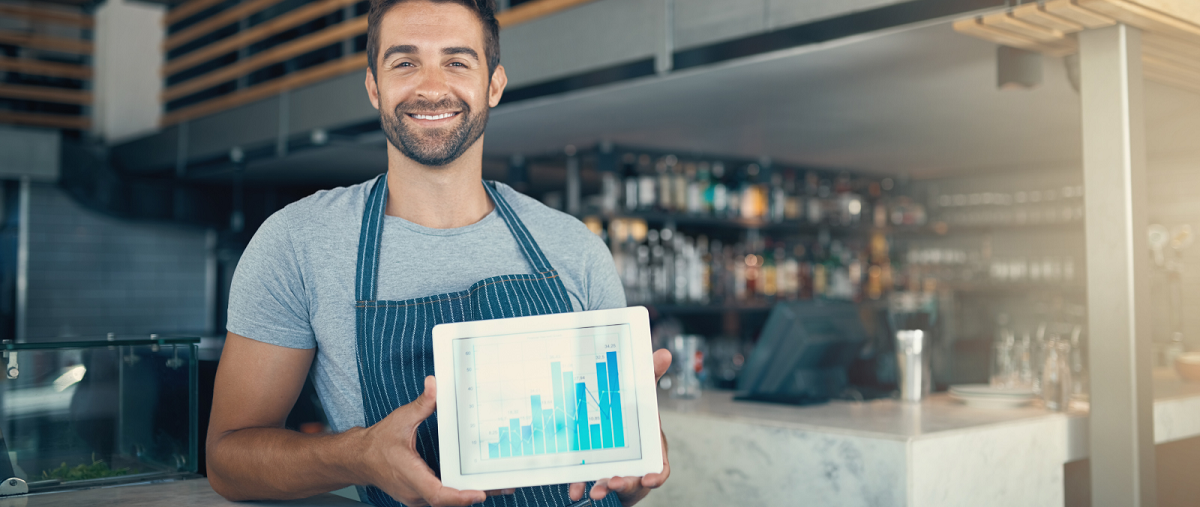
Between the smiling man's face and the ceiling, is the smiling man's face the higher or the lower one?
the lower one

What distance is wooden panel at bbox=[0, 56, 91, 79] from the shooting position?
527 cm

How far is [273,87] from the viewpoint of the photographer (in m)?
4.37

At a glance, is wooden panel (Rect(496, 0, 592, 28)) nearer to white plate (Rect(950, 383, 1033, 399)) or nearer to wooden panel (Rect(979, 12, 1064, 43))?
wooden panel (Rect(979, 12, 1064, 43))

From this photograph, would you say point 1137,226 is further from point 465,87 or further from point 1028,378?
point 465,87

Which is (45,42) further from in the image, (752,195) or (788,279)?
(788,279)

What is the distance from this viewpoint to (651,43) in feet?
9.28

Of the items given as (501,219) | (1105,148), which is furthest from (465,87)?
(1105,148)

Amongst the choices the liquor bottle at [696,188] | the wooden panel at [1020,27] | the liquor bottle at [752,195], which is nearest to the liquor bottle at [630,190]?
the liquor bottle at [696,188]

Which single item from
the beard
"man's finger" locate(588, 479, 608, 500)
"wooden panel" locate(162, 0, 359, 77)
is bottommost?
"man's finger" locate(588, 479, 608, 500)

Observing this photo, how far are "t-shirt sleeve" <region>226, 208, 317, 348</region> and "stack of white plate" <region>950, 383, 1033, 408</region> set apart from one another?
6.17ft

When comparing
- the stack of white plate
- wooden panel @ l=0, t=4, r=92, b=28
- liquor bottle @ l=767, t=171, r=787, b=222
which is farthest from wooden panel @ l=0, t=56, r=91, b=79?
the stack of white plate

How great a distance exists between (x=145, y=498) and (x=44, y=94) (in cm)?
515

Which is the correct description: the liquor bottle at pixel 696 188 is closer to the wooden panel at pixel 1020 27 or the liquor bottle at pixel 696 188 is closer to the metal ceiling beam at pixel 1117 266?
the wooden panel at pixel 1020 27

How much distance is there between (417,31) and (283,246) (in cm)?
37
